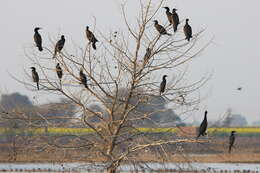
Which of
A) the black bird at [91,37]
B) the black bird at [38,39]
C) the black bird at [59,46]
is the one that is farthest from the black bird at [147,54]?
the black bird at [38,39]

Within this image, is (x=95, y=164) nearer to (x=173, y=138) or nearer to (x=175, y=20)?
(x=173, y=138)

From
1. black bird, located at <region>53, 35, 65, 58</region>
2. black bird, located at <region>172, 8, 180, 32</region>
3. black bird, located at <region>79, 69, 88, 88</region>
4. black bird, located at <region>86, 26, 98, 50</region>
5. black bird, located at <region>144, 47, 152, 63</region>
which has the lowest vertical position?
black bird, located at <region>79, 69, 88, 88</region>

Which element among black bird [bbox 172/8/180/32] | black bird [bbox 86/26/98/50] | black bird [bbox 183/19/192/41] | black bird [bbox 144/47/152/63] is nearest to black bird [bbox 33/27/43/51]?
black bird [bbox 86/26/98/50]

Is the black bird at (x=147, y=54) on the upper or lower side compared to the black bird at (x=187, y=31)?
lower

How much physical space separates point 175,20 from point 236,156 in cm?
2918

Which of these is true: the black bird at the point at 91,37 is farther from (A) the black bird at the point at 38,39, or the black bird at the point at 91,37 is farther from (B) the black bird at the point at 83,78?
(A) the black bird at the point at 38,39

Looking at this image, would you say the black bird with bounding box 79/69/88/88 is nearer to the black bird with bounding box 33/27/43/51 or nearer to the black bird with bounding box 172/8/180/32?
the black bird with bounding box 33/27/43/51

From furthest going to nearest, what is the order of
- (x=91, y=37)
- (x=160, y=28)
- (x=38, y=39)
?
(x=38, y=39), (x=91, y=37), (x=160, y=28)

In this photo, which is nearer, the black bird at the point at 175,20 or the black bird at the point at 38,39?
the black bird at the point at 175,20

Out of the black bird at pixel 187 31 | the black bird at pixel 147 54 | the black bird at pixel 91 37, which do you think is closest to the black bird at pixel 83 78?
the black bird at pixel 91 37

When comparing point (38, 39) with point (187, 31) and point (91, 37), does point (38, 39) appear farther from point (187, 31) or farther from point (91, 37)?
point (187, 31)

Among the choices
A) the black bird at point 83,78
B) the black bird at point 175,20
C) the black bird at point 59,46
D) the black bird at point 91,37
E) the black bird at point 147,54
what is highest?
the black bird at point 175,20

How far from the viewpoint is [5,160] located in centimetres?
3681

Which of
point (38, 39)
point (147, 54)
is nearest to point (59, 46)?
point (38, 39)
